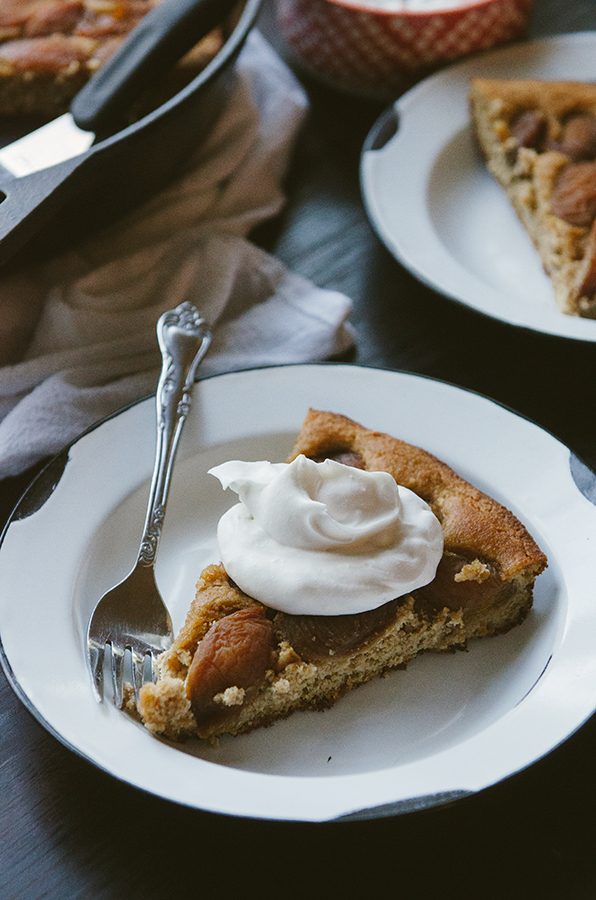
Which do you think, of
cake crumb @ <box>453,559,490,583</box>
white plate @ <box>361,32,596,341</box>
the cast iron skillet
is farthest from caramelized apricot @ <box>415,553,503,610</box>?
the cast iron skillet

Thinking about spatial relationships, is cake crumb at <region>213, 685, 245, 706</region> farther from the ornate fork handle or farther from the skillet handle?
the skillet handle

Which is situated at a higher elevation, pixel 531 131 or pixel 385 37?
pixel 385 37

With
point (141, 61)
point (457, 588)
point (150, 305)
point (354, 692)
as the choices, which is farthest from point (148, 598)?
point (141, 61)

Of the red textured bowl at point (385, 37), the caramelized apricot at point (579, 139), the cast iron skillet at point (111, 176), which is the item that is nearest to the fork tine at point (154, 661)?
the cast iron skillet at point (111, 176)

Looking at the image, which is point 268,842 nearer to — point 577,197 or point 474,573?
point 474,573

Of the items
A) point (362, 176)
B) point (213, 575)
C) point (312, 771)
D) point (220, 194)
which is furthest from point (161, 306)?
point (312, 771)

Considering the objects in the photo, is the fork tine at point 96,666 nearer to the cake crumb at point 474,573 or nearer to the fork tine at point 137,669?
the fork tine at point 137,669
